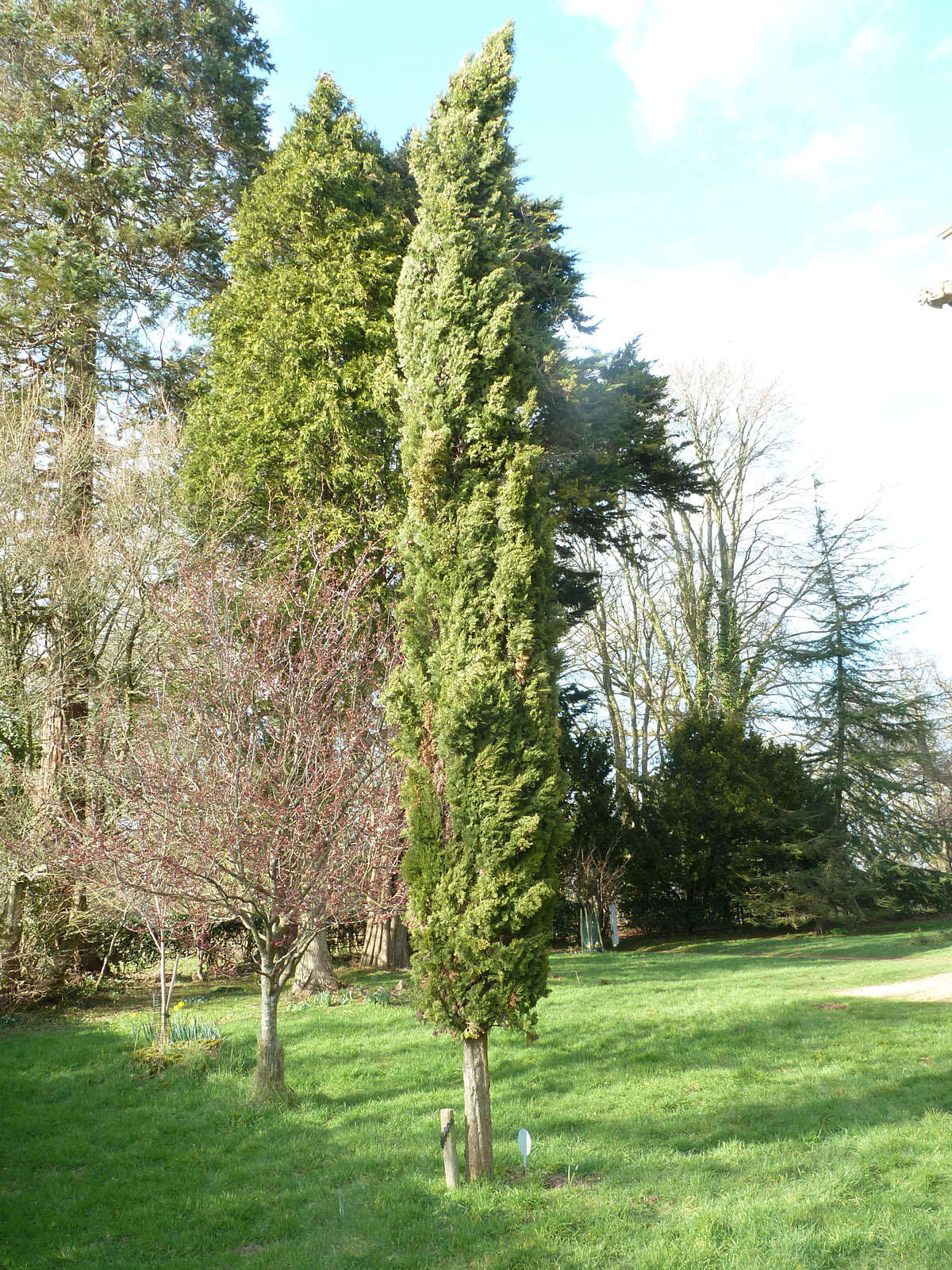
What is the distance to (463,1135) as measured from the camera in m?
5.34

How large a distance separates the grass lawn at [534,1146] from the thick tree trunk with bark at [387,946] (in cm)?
427

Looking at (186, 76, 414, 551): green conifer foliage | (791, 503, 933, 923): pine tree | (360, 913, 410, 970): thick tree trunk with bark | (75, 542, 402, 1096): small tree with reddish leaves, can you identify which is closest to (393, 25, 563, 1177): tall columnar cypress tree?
(75, 542, 402, 1096): small tree with reddish leaves

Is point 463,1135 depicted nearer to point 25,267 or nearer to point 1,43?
point 25,267

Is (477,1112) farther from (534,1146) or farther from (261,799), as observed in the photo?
(261,799)

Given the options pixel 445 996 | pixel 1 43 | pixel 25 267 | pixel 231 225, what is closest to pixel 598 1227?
pixel 445 996

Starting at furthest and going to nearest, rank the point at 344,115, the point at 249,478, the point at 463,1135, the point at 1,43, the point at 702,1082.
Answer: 1. the point at 1,43
2. the point at 344,115
3. the point at 249,478
4. the point at 702,1082
5. the point at 463,1135

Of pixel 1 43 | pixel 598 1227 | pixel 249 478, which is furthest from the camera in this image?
pixel 1 43

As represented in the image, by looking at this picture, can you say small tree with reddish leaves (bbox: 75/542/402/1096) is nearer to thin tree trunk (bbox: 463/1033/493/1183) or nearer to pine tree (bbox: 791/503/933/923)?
thin tree trunk (bbox: 463/1033/493/1183)

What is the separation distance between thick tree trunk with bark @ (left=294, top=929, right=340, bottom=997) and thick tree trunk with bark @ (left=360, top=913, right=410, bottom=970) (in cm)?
174

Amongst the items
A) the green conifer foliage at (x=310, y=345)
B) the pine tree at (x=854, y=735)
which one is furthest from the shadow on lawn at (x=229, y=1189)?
the pine tree at (x=854, y=735)

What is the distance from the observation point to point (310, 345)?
11.5 meters

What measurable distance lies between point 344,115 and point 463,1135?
43.2 feet

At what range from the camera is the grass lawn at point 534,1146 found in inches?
154

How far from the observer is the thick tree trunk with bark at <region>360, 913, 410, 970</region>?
13188 millimetres
